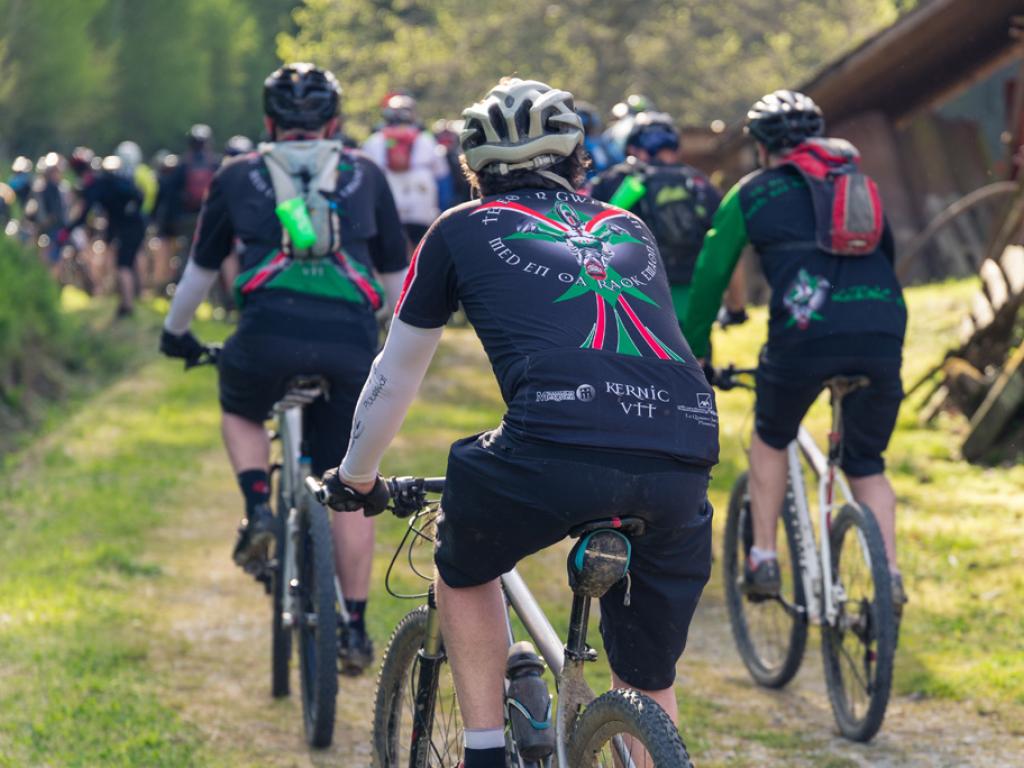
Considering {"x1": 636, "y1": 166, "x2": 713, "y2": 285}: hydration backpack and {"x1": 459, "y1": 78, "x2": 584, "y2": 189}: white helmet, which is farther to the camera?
{"x1": 636, "y1": 166, "x2": 713, "y2": 285}: hydration backpack

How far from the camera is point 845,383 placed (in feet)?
20.6

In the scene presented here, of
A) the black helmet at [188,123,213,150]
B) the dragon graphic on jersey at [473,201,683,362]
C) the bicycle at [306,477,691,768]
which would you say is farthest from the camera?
the black helmet at [188,123,213,150]

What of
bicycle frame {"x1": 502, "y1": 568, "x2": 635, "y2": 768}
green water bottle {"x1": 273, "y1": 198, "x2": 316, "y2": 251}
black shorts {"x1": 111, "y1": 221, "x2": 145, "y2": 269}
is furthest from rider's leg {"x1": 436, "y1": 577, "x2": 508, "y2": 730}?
black shorts {"x1": 111, "y1": 221, "x2": 145, "y2": 269}

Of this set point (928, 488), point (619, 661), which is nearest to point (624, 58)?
point (928, 488)

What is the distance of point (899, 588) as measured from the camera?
5934 mm

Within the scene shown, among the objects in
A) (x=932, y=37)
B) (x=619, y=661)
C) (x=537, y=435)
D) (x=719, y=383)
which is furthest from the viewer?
(x=932, y=37)

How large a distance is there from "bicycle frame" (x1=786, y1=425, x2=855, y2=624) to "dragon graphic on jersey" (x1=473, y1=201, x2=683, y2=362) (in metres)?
2.60

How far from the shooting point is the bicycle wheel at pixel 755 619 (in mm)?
6793

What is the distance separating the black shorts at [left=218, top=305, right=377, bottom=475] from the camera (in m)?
6.07

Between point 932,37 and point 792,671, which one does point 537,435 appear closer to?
point 792,671

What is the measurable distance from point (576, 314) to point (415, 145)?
11315mm

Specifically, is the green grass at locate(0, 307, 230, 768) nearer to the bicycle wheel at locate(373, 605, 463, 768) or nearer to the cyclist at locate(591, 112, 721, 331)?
the bicycle wheel at locate(373, 605, 463, 768)

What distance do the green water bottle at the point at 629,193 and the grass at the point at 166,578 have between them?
62.3 inches

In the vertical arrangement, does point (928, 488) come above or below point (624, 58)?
below
